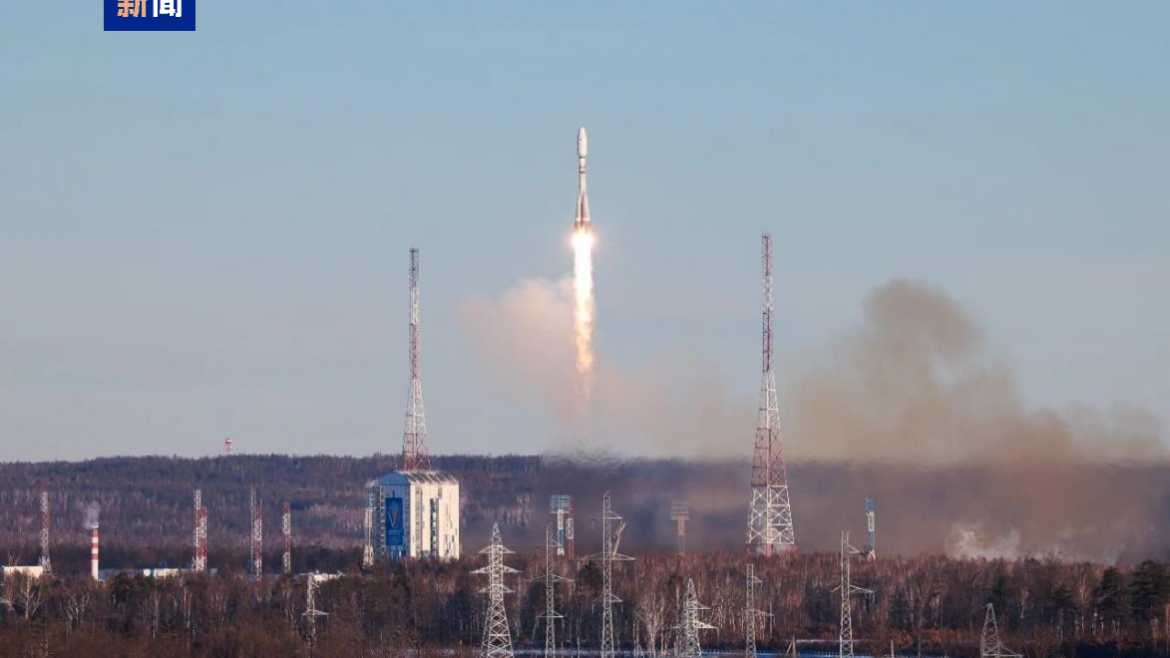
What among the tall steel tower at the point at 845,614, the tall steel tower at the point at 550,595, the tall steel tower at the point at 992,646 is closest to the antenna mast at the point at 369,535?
the tall steel tower at the point at 550,595

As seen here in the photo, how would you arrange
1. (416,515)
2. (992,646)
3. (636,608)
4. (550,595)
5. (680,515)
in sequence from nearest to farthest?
(992,646) → (550,595) → (636,608) → (680,515) → (416,515)

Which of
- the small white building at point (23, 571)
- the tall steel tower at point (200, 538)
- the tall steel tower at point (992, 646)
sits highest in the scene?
the tall steel tower at point (200, 538)

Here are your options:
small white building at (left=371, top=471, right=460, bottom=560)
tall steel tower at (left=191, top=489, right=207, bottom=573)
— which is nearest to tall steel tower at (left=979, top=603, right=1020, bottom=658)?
small white building at (left=371, top=471, right=460, bottom=560)

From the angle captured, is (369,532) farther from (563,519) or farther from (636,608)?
(636,608)

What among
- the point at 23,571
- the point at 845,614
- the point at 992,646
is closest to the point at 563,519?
the point at 845,614

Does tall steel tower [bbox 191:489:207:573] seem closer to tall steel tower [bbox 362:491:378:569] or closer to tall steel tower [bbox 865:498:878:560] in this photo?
tall steel tower [bbox 362:491:378:569]

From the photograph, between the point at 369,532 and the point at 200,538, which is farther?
the point at 200,538

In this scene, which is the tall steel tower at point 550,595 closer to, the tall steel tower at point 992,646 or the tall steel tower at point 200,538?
the tall steel tower at point 992,646
